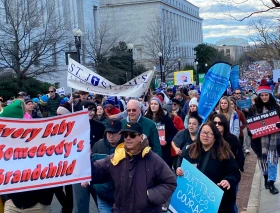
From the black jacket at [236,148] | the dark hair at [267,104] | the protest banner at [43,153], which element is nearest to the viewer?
the protest banner at [43,153]

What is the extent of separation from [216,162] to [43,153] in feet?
6.18

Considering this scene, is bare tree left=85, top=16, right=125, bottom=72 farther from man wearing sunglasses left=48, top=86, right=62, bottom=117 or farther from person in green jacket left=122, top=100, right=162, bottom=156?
person in green jacket left=122, top=100, right=162, bottom=156

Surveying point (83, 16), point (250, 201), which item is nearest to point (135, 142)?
point (250, 201)

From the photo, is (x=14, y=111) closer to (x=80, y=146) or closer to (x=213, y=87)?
(x=80, y=146)

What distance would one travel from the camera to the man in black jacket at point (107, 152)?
17.4 ft

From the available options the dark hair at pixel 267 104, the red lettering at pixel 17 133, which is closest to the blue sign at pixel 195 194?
the red lettering at pixel 17 133

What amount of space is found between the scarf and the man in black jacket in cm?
361

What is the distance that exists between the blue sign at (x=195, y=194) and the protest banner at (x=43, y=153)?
1.32 metres

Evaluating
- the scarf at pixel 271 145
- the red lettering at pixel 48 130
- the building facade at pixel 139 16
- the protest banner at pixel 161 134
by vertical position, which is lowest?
the scarf at pixel 271 145

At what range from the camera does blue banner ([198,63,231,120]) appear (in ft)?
26.4

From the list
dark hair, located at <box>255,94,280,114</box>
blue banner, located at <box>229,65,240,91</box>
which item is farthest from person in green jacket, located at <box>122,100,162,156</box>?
blue banner, located at <box>229,65,240,91</box>

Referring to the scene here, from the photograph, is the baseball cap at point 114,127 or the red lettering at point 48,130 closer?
the red lettering at point 48,130

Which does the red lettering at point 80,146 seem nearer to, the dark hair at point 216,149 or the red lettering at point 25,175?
the red lettering at point 25,175

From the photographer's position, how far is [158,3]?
8856 cm
